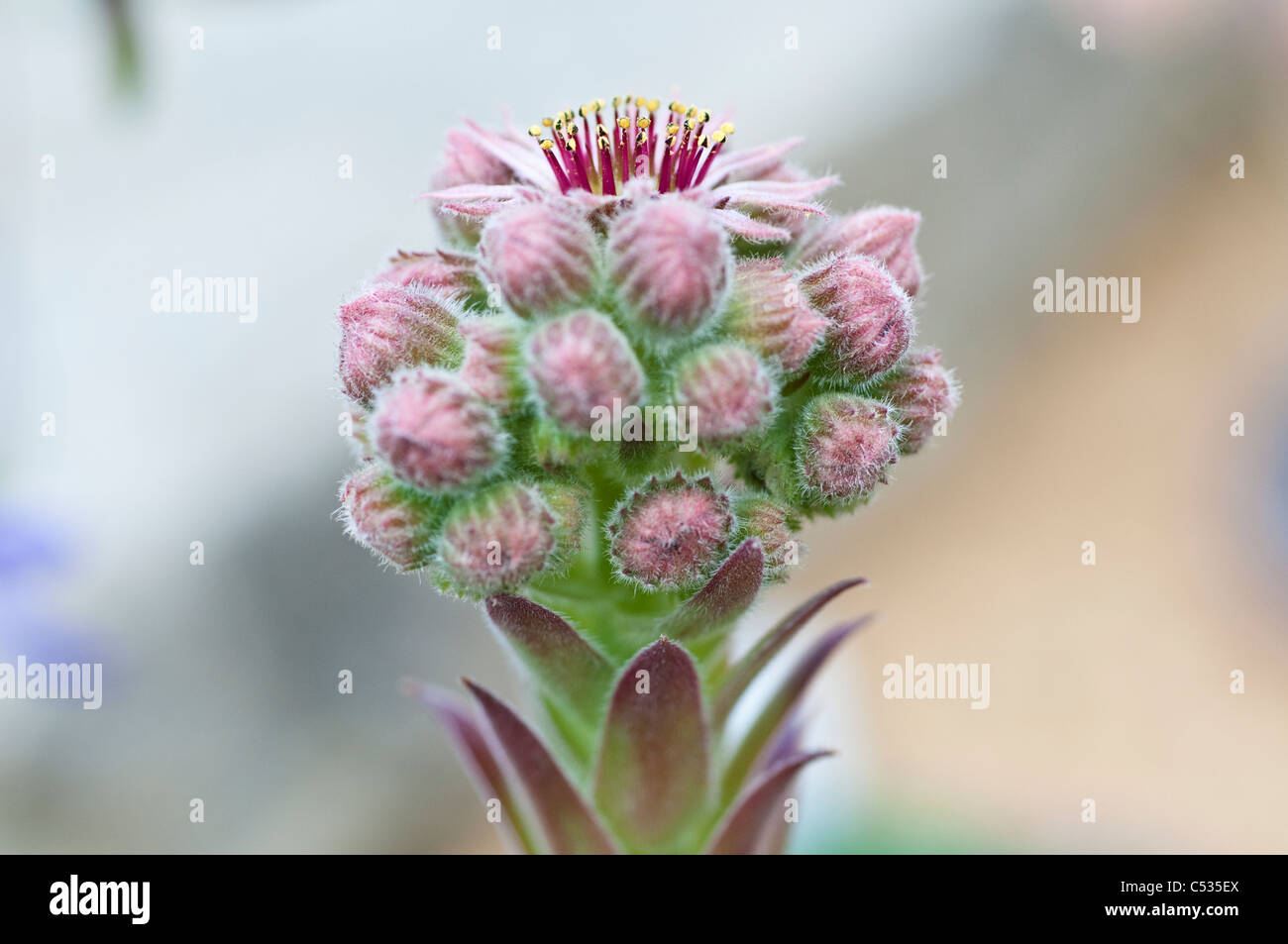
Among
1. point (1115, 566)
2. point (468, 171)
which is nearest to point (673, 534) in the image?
point (468, 171)

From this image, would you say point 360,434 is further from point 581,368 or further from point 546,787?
point 546,787

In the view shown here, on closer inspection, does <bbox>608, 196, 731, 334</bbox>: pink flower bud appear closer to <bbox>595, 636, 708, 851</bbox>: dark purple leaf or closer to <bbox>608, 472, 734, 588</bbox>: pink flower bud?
<bbox>608, 472, 734, 588</bbox>: pink flower bud

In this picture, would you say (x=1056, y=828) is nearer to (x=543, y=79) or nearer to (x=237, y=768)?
(x=237, y=768)

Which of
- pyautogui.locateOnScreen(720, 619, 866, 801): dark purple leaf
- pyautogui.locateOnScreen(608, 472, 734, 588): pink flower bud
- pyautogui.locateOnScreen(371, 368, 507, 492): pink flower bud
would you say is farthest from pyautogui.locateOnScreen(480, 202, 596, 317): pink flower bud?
pyautogui.locateOnScreen(720, 619, 866, 801): dark purple leaf

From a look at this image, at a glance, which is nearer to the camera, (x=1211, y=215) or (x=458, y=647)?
(x=458, y=647)

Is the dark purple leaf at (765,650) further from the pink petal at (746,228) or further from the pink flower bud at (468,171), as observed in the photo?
the pink flower bud at (468,171)
